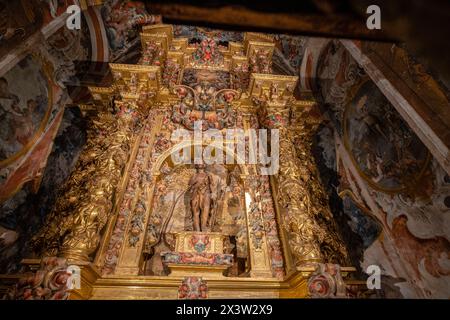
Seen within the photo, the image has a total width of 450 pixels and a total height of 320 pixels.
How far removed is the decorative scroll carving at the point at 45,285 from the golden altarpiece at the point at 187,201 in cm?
41

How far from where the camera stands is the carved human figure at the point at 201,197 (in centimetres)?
541

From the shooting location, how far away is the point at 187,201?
6172 mm

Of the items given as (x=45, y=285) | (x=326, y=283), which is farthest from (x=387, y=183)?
(x=45, y=285)

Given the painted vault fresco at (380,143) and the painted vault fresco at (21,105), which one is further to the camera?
the painted vault fresco at (21,105)

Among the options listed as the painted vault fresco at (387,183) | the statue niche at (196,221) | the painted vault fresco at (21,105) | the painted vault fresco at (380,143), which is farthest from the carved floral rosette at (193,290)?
the painted vault fresco at (21,105)

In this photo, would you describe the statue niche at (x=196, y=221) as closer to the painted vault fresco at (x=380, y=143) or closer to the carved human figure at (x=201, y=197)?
the carved human figure at (x=201, y=197)

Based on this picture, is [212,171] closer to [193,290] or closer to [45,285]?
[193,290]

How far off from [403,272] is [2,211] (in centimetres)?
829

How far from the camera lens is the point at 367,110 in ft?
20.5

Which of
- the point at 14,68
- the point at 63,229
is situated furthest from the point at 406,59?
the point at 14,68

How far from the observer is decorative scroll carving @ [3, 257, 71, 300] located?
293cm

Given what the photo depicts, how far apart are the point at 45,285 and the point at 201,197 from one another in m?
3.28

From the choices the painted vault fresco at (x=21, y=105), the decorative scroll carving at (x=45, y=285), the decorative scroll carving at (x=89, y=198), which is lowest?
the decorative scroll carving at (x=45, y=285)
